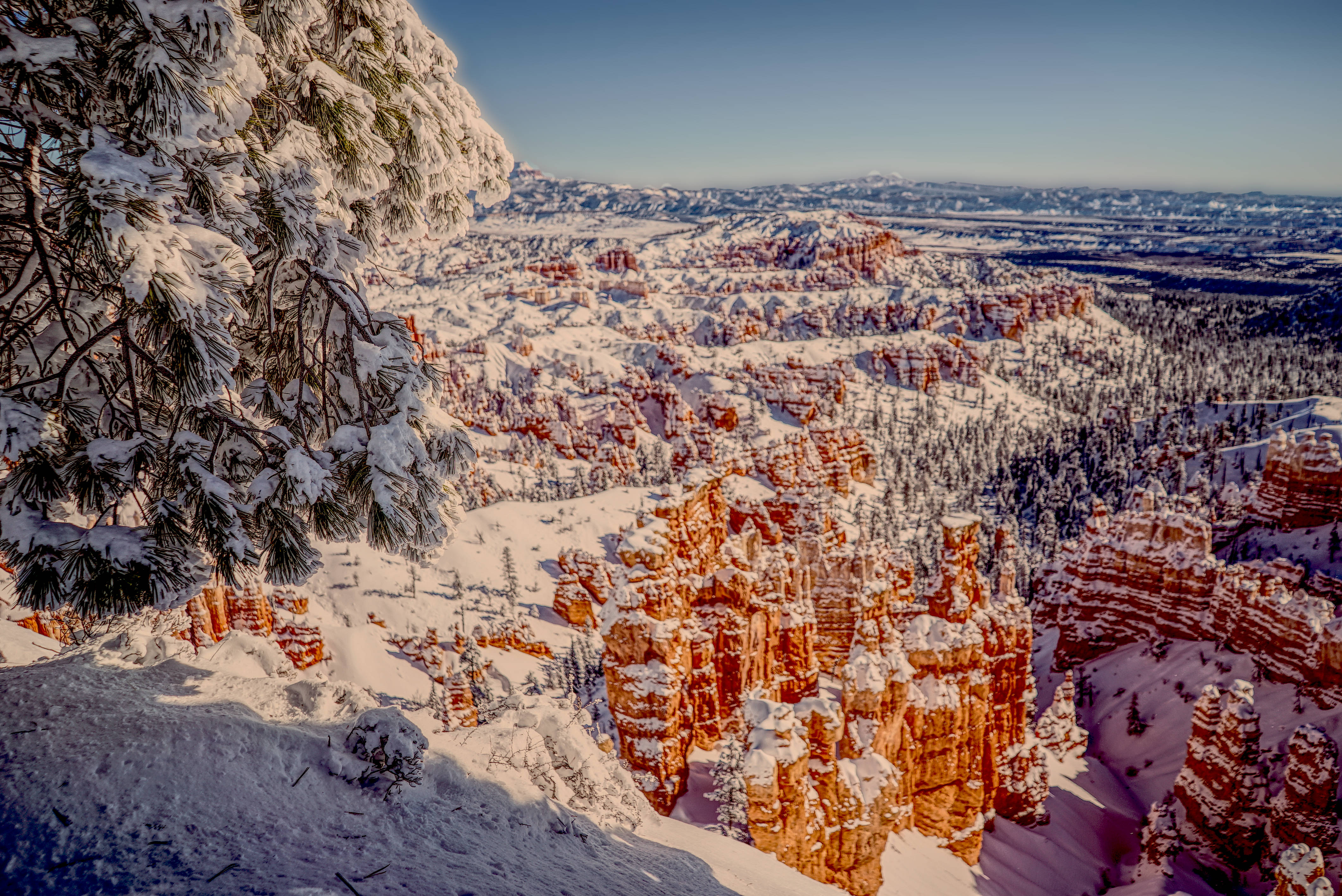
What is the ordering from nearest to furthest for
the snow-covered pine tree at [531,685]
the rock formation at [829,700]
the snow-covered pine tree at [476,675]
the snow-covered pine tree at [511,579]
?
the rock formation at [829,700] < the snow-covered pine tree at [476,675] < the snow-covered pine tree at [531,685] < the snow-covered pine tree at [511,579]

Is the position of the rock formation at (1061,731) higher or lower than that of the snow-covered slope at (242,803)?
lower

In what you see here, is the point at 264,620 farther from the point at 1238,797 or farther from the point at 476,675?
the point at 1238,797

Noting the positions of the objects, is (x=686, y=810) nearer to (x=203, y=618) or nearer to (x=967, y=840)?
(x=967, y=840)

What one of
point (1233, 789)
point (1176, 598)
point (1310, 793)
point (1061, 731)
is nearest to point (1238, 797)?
point (1233, 789)

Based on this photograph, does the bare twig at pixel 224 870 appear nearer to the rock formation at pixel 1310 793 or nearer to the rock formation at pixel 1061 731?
the rock formation at pixel 1310 793

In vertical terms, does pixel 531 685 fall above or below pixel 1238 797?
below

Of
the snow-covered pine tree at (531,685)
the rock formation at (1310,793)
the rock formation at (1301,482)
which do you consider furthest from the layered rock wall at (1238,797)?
the rock formation at (1301,482)
